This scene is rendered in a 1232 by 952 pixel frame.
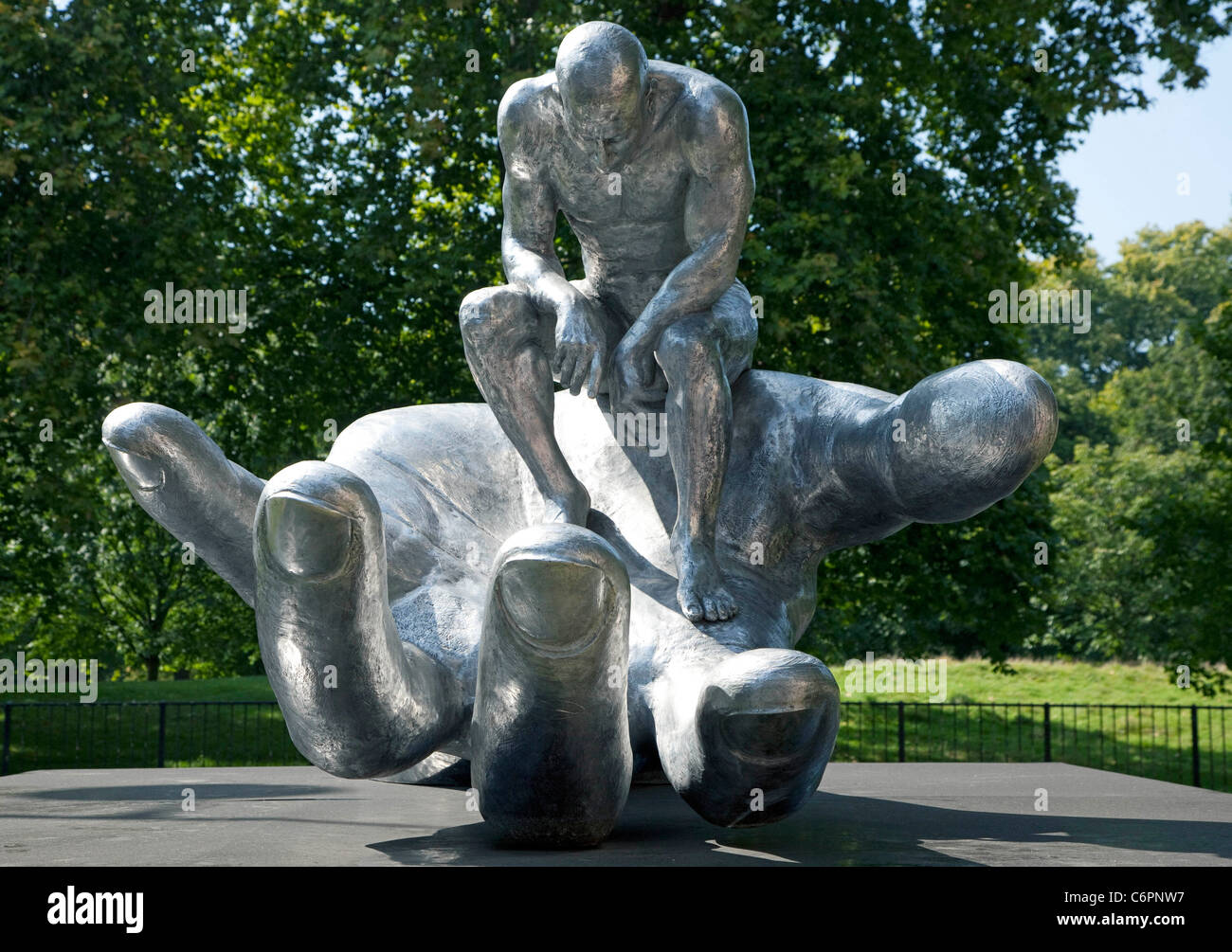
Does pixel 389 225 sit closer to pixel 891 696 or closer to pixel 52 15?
pixel 52 15

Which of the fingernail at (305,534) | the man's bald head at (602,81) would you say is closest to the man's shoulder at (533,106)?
the man's bald head at (602,81)

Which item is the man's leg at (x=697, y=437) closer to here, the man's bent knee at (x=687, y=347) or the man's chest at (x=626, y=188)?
the man's bent knee at (x=687, y=347)

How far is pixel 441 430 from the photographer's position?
16.0ft

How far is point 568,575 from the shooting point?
3125mm

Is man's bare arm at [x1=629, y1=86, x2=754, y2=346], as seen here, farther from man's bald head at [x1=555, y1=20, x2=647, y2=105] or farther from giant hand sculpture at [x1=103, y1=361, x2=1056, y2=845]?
giant hand sculpture at [x1=103, y1=361, x2=1056, y2=845]

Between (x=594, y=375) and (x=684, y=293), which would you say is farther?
(x=684, y=293)

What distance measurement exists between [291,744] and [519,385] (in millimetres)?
11292

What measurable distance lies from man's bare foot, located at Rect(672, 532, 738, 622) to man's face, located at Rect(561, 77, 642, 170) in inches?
50.2

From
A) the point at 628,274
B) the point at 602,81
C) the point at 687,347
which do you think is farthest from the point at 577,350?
the point at 602,81

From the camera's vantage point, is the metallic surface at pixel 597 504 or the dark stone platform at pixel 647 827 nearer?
the metallic surface at pixel 597 504

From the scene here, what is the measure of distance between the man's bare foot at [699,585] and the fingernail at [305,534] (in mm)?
1271

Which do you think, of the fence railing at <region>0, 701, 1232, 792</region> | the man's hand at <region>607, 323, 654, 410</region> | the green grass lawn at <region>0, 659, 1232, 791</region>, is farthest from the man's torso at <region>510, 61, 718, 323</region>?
the fence railing at <region>0, 701, 1232, 792</region>

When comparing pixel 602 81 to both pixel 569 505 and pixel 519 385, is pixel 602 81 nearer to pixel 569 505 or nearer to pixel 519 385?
pixel 519 385

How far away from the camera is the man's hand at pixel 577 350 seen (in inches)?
173
